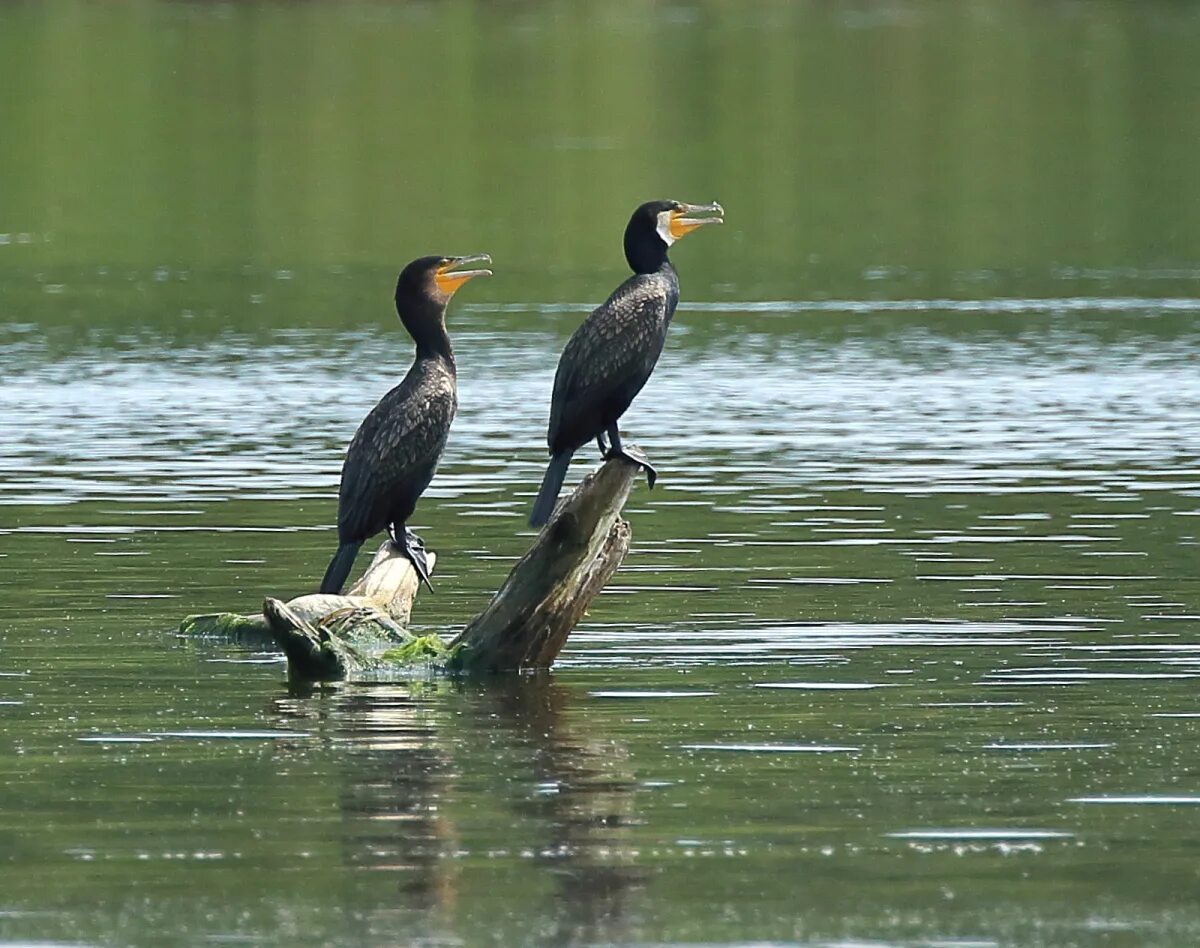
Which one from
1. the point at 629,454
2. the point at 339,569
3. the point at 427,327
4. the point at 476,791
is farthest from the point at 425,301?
the point at 476,791

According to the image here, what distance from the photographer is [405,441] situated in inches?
514

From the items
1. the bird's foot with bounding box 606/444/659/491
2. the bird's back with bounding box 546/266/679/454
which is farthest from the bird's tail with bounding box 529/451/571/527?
the bird's foot with bounding box 606/444/659/491

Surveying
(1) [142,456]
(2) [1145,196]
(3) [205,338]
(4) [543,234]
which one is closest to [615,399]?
(1) [142,456]

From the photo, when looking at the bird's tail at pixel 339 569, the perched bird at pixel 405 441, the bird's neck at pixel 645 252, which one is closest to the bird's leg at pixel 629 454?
the perched bird at pixel 405 441

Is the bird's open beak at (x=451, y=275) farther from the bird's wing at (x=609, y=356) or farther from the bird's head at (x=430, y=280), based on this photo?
the bird's wing at (x=609, y=356)

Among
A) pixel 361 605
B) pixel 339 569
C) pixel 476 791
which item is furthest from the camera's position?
pixel 339 569

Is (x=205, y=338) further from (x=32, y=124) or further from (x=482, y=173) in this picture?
(x=32, y=124)

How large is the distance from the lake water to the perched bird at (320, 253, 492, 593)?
0.80 m

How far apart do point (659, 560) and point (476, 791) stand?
6035 mm

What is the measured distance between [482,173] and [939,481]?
29.9m

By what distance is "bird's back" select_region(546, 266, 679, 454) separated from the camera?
13453mm

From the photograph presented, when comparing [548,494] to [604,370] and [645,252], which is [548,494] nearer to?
[604,370]

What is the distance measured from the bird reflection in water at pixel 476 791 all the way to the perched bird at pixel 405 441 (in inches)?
35.9

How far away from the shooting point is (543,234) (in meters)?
40.0
